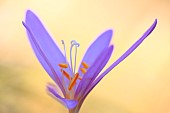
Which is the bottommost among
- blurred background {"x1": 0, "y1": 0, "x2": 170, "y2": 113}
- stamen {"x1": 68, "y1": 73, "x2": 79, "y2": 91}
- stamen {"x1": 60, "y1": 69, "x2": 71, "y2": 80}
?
blurred background {"x1": 0, "y1": 0, "x2": 170, "y2": 113}

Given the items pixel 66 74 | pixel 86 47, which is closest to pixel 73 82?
pixel 66 74

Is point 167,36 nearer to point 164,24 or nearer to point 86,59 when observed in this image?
point 164,24

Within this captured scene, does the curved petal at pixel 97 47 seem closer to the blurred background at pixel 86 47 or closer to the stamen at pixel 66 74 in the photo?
the stamen at pixel 66 74

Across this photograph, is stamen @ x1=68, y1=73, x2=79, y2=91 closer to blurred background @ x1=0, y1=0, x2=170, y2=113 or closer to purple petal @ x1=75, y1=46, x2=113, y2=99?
purple petal @ x1=75, y1=46, x2=113, y2=99

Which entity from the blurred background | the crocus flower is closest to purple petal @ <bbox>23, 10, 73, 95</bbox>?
the crocus flower

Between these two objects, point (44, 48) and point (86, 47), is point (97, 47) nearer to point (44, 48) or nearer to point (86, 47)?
point (44, 48)

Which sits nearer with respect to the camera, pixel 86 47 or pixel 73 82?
pixel 73 82

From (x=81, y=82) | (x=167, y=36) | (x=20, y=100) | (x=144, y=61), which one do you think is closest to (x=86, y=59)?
(x=81, y=82)
